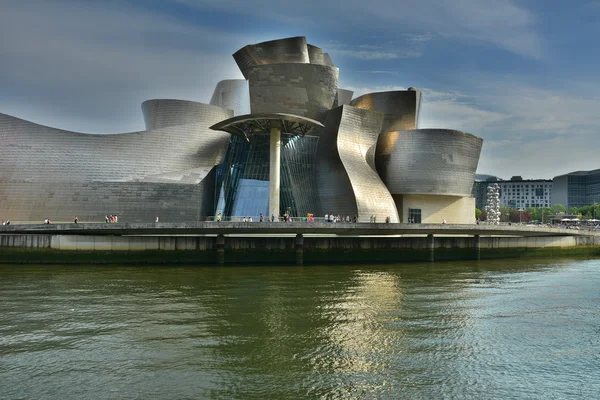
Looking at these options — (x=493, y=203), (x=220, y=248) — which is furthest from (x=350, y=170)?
(x=493, y=203)

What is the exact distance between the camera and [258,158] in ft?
118

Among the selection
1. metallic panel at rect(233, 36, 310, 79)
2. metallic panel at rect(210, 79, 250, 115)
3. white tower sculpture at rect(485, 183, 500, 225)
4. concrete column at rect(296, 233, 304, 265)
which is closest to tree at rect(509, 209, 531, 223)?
white tower sculpture at rect(485, 183, 500, 225)

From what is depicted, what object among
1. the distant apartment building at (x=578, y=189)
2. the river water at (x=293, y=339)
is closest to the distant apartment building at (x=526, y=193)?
the distant apartment building at (x=578, y=189)

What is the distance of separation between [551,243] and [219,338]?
106 feet

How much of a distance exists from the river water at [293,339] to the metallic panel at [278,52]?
78.2 feet

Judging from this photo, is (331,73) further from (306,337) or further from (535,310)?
(306,337)

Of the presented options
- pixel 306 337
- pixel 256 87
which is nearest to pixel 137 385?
pixel 306 337

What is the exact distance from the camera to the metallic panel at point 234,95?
39628 millimetres

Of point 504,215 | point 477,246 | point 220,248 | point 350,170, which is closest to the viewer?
point 220,248

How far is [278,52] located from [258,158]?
8.92 meters

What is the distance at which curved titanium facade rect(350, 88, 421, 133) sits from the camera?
4122 centimetres

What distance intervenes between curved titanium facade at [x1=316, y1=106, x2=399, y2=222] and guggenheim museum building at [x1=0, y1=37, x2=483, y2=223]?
92 millimetres

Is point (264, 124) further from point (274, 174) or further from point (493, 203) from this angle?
point (493, 203)

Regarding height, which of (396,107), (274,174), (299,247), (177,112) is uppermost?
(396,107)
